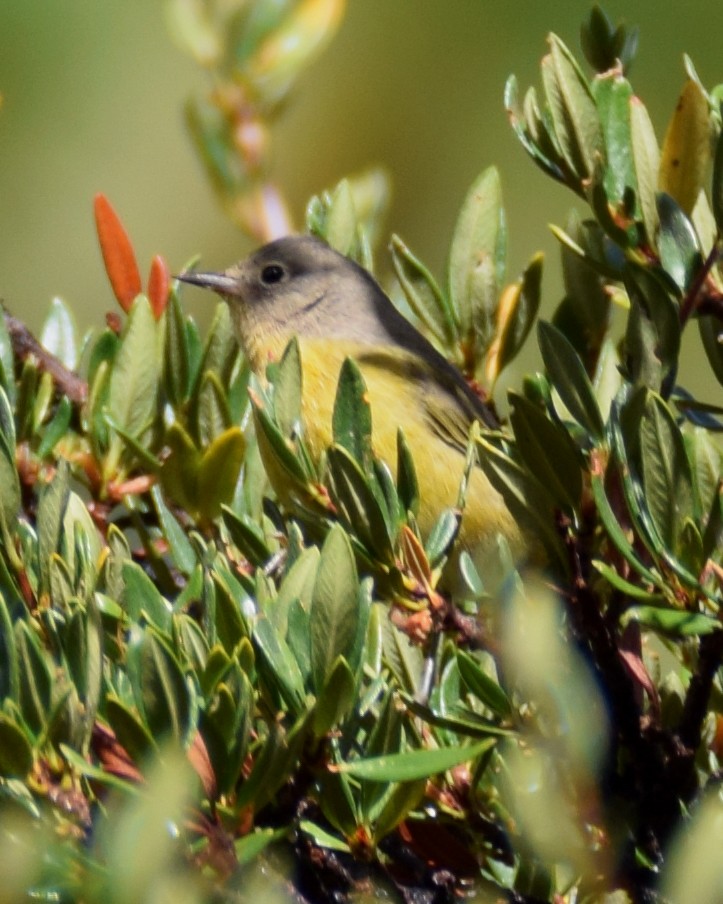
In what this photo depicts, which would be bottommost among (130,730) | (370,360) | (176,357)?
(370,360)

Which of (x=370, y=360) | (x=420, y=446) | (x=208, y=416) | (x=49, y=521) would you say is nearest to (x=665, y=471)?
(x=49, y=521)

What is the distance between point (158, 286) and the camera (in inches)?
74.0

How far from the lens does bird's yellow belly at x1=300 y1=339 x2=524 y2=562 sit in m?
2.38

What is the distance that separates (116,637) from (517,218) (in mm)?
2186

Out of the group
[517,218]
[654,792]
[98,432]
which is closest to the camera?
[654,792]

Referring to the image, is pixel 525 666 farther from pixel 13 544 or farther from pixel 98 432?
pixel 98 432

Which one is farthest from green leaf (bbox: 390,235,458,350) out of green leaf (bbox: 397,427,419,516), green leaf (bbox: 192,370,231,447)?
green leaf (bbox: 397,427,419,516)

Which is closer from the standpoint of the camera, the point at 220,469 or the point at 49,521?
the point at 49,521

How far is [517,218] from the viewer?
128 inches

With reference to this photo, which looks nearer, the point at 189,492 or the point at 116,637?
the point at 116,637

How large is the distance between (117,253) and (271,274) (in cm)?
170

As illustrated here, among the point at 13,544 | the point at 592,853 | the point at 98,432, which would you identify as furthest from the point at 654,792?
the point at 98,432

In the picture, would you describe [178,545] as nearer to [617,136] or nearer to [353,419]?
[353,419]

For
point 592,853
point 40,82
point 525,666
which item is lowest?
point 592,853
